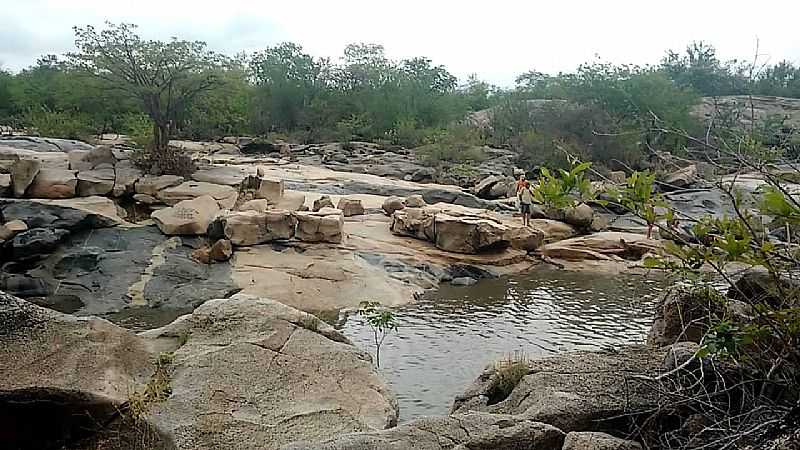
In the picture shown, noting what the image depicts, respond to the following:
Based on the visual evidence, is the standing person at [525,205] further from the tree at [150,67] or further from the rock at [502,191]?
the tree at [150,67]

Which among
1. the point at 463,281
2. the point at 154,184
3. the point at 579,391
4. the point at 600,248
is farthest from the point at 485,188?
the point at 579,391

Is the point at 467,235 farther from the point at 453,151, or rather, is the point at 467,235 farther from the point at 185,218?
the point at 453,151

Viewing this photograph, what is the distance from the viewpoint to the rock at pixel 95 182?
14.0 metres

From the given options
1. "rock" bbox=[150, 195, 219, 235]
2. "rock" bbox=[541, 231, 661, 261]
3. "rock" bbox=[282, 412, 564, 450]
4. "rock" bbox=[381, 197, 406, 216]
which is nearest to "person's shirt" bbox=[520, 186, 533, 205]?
"rock" bbox=[541, 231, 661, 261]

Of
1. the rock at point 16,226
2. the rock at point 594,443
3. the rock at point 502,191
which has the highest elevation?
the rock at point 594,443

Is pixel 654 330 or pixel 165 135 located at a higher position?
pixel 165 135

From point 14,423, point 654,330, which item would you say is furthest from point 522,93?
point 14,423

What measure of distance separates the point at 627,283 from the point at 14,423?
37.1ft

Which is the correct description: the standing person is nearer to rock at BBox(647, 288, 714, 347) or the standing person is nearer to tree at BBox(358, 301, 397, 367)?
tree at BBox(358, 301, 397, 367)

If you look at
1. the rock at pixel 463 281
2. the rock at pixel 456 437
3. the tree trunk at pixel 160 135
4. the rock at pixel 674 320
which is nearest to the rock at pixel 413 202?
the rock at pixel 463 281

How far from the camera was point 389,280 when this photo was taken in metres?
12.4

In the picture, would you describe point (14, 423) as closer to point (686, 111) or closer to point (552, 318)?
point (552, 318)

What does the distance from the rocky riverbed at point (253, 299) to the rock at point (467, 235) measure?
29 millimetres

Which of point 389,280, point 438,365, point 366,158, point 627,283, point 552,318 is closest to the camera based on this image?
point 438,365
